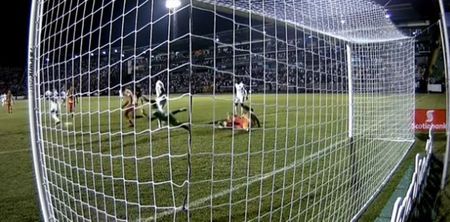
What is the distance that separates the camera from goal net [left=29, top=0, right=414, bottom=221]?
2771 millimetres

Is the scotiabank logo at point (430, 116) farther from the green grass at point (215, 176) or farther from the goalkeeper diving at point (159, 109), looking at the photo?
the goalkeeper diving at point (159, 109)

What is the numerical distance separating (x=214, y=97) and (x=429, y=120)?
28.9 feet

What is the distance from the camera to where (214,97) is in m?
2.65

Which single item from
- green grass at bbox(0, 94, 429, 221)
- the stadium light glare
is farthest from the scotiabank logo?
the stadium light glare

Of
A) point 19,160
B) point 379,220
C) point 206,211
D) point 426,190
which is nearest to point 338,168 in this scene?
point 426,190

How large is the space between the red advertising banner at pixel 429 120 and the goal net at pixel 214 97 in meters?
0.88

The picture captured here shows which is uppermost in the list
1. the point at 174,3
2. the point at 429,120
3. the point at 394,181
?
the point at 174,3

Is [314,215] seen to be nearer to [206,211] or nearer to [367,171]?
[206,211]

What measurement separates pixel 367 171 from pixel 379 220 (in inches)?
64.4

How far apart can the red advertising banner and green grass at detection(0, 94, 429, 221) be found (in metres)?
1.96

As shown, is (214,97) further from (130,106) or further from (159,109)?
(130,106)

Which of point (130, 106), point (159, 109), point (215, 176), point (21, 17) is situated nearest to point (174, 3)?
point (159, 109)

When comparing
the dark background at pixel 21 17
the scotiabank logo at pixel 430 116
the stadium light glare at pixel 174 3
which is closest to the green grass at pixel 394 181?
the scotiabank logo at pixel 430 116

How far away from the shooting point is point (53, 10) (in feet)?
9.10
